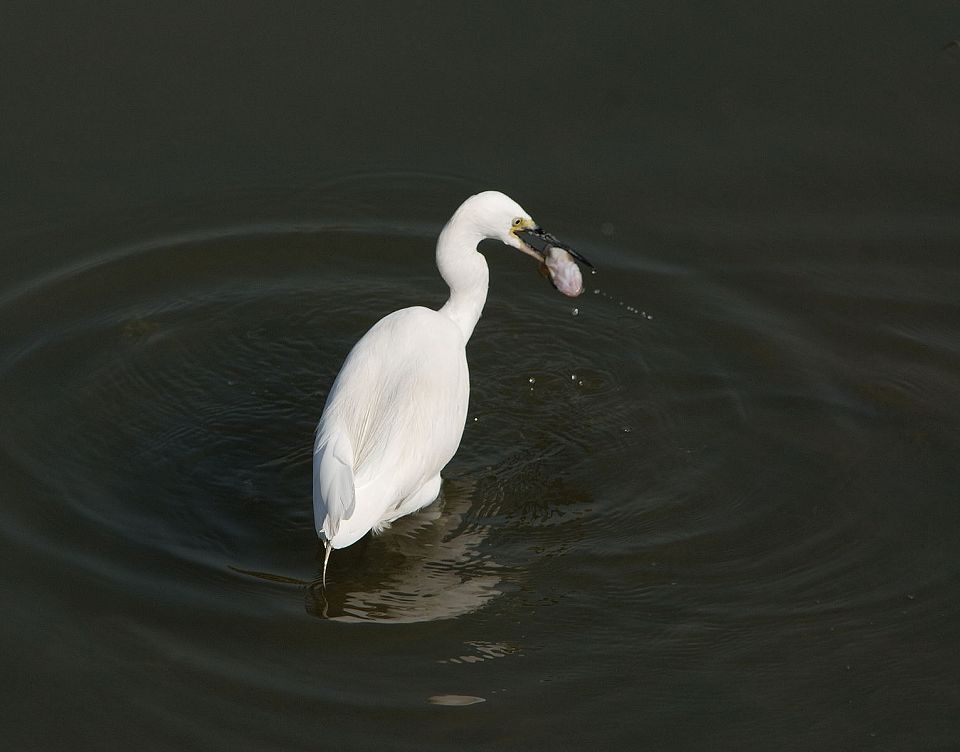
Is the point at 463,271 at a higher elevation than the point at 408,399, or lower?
higher

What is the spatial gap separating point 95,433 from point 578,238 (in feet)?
9.50

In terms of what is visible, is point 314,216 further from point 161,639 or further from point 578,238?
point 161,639

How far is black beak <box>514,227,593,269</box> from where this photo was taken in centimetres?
587

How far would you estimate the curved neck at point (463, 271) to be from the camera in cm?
578

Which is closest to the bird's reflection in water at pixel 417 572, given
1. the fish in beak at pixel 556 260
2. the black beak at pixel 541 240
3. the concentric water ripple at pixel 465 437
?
the concentric water ripple at pixel 465 437

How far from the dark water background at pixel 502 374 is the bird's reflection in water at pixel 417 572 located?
2 cm

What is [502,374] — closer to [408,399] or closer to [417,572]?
[408,399]

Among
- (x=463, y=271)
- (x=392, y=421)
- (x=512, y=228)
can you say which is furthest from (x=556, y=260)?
(x=392, y=421)

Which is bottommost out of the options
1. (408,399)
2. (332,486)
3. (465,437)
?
(465,437)

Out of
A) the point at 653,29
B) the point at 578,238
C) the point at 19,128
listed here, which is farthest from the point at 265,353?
the point at 653,29

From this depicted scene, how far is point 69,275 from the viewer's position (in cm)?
677

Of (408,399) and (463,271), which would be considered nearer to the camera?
(408,399)

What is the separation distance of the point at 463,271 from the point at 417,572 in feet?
4.71

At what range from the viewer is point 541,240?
615cm
